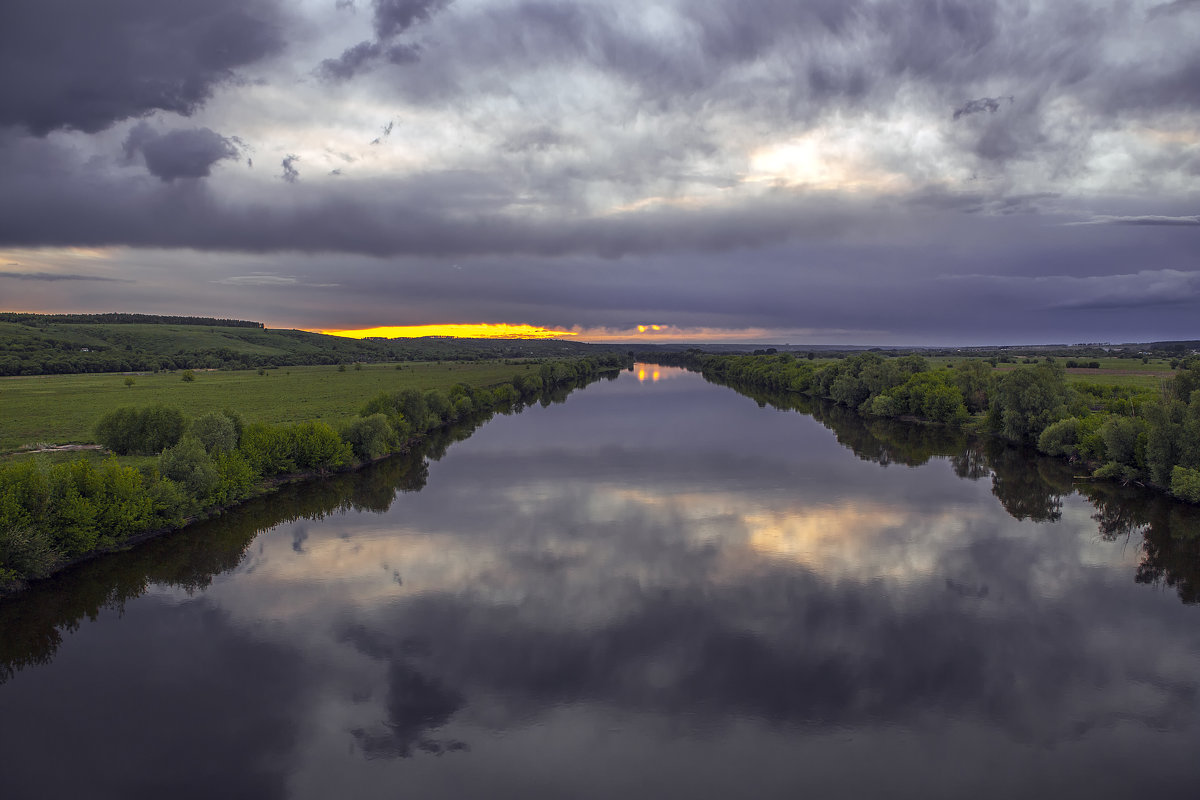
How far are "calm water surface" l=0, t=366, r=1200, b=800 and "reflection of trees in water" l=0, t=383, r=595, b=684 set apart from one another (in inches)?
5.1

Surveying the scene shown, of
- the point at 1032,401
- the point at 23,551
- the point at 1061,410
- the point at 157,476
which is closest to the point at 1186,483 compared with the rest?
the point at 1061,410

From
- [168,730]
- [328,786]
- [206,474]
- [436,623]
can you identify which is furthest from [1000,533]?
[206,474]

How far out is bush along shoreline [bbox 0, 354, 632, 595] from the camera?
20.4m

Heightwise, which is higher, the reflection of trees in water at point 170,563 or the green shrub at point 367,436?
the green shrub at point 367,436

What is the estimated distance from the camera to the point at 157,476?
26.8 meters

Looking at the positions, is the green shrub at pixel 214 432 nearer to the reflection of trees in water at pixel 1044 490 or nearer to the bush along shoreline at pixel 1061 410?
the reflection of trees in water at pixel 1044 490

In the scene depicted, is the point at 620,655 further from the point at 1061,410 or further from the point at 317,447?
the point at 1061,410

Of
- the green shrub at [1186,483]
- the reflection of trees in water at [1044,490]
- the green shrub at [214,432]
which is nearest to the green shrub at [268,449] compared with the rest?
the green shrub at [214,432]

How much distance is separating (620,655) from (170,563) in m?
18.0

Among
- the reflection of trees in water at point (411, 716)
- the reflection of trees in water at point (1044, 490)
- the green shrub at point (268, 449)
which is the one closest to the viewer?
the reflection of trees in water at point (411, 716)

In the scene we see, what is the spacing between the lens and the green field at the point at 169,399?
43156 mm

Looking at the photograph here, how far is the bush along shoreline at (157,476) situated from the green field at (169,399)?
16.6 ft

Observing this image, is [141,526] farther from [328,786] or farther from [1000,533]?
[1000,533]

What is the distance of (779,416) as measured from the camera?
70.2 metres
